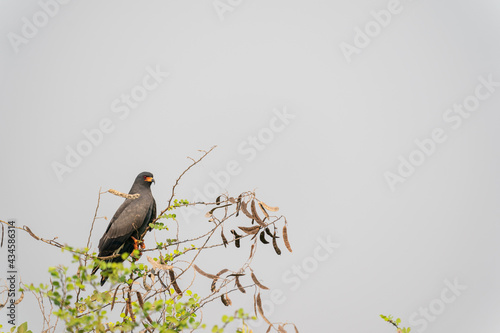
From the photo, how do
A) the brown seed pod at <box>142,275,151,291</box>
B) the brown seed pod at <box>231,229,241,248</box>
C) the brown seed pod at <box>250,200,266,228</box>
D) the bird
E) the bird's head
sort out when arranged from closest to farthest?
the brown seed pod at <box>250,200,266,228</box> → the brown seed pod at <box>231,229,241,248</box> → the brown seed pod at <box>142,275,151,291</box> → the bird → the bird's head

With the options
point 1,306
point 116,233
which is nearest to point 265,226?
Answer: point 1,306

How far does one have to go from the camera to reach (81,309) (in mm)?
2629

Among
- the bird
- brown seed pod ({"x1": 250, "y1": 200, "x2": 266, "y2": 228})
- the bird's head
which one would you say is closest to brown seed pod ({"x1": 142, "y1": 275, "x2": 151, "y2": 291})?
brown seed pod ({"x1": 250, "y1": 200, "x2": 266, "y2": 228})

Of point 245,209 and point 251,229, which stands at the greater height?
point 245,209

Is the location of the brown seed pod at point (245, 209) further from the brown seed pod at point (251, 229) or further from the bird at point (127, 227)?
the bird at point (127, 227)

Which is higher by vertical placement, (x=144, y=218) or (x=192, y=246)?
(x=144, y=218)

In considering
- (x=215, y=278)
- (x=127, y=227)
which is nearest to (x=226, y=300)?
(x=215, y=278)

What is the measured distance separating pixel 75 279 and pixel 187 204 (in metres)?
1.14

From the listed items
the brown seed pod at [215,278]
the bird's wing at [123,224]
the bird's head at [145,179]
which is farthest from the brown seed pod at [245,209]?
the bird's head at [145,179]

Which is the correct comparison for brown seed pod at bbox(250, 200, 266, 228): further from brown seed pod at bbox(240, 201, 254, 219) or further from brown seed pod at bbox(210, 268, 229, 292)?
brown seed pod at bbox(210, 268, 229, 292)

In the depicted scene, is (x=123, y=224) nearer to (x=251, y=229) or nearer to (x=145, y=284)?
(x=145, y=284)

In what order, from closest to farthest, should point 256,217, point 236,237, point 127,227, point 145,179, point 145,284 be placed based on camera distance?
1. point 256,217
2. point 236,237
3. point 145,284
4. point 127,227
5. point 145,179

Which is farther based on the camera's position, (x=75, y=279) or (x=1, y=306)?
(x=1, y=306)

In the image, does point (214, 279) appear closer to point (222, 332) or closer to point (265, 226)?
point (265, 226)
